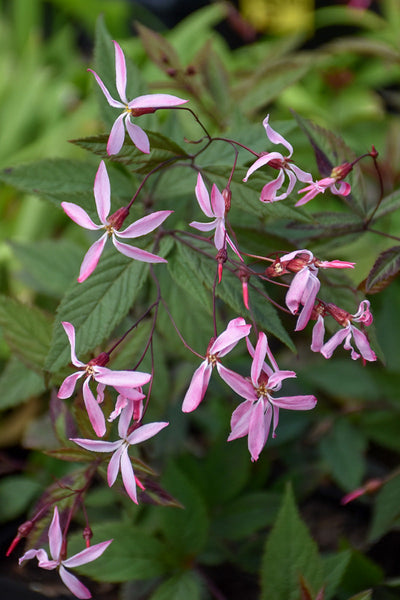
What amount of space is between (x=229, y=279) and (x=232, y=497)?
38 centimetres

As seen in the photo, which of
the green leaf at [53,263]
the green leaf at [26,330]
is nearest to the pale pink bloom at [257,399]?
the green leaf at [26,330]

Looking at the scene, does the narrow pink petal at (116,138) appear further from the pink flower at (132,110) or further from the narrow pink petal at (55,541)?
the narrow pink petal at (55,541)

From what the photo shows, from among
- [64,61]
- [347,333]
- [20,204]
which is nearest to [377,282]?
[347,333]

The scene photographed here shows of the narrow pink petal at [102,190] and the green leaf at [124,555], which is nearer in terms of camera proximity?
the narrow pink petal at [102,190]

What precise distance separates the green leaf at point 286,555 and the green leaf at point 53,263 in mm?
304

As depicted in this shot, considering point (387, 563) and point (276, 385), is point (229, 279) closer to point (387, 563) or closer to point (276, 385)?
point (276, 385)

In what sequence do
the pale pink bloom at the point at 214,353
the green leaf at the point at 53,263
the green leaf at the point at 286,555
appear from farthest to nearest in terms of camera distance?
the green leaf at the point at 53,263, the green leaf at the point at 286,555, the pale pink bloom at the point at 214,353

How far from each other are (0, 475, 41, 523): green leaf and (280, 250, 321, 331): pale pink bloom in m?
0.45

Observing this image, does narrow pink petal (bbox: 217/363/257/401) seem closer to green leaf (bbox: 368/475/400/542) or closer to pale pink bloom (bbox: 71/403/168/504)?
pale pink bloom (bbox: 71/403/168/504)

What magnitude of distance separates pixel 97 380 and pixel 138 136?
0.14 meters

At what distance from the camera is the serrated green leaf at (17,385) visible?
1.86ft

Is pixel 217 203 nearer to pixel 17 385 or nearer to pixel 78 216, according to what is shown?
pixel 78 216

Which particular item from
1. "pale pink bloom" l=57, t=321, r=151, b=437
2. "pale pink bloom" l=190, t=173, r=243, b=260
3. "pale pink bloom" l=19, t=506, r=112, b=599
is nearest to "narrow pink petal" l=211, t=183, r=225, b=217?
"pale pink bloom" l=190, t=173, r=243, b=260

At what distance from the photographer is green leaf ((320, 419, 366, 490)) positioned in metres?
0.69
